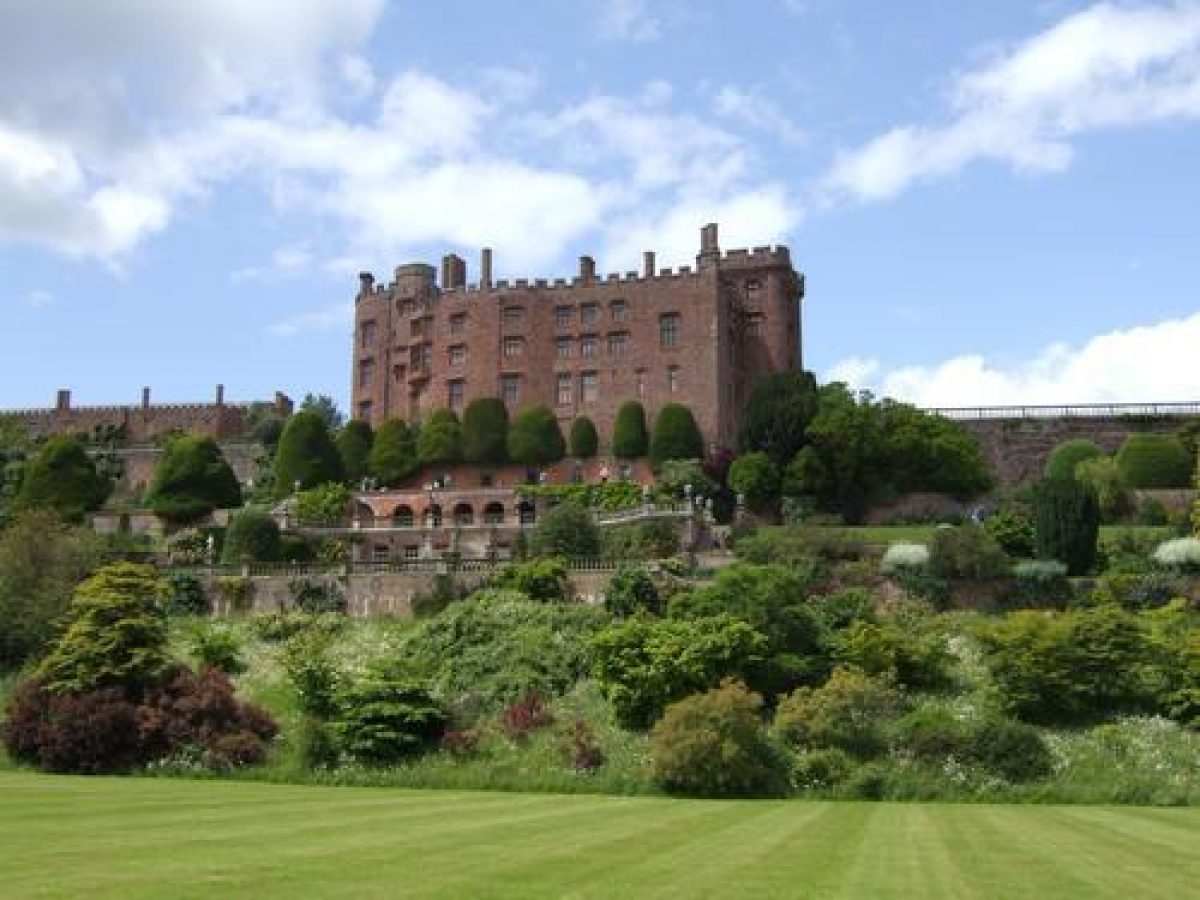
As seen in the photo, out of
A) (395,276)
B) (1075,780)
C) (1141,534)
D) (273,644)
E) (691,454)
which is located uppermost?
(395,276)

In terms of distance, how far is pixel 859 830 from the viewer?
58.7ft

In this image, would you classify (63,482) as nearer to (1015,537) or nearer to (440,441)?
(440,441)

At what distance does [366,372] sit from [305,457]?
8.50 m

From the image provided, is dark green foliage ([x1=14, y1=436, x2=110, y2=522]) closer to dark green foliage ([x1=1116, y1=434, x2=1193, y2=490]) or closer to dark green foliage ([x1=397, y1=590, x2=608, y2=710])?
dark green foliage ([x1=397, y1=590, x2=608, y2=710])

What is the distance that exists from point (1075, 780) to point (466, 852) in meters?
17.1

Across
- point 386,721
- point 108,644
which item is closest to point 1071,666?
point 386,721

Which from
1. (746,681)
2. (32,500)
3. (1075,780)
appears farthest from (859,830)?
(32,500)

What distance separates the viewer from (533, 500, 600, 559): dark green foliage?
45.9 meters

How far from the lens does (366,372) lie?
71.2m

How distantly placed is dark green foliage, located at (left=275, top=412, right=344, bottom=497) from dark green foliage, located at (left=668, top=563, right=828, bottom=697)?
3258 centimetres

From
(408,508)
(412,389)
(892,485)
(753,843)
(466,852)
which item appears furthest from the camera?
(412,389)

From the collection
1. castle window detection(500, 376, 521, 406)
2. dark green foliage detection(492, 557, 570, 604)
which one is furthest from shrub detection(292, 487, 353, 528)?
dark green foliage detection(492, 557, 570, 604)

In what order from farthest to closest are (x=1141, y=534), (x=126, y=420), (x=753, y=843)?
(x=126, y=420), (x=1141, y=534), (x=753, y=843)

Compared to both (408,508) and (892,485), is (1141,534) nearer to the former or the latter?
(892,485)
